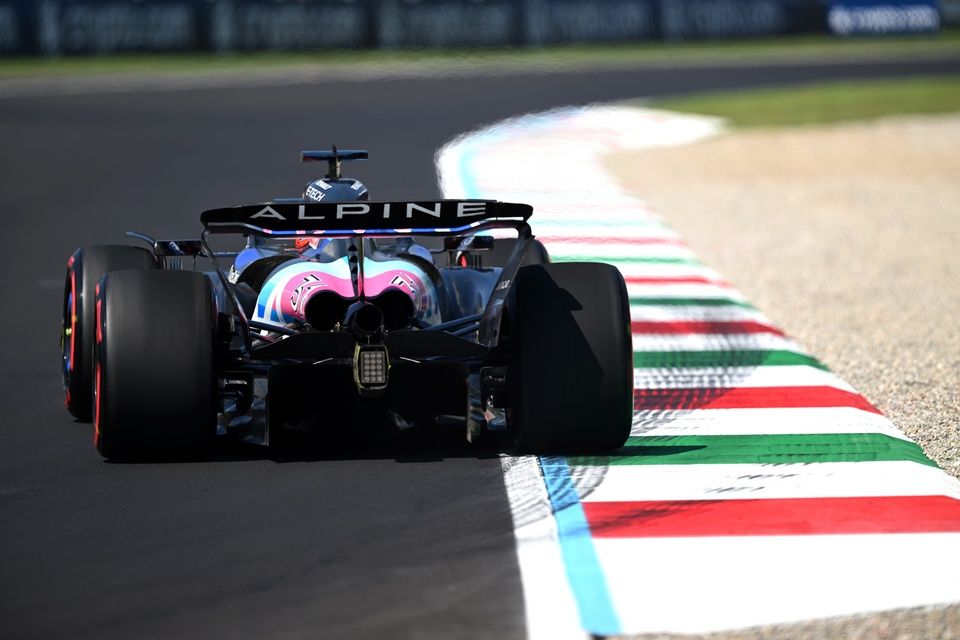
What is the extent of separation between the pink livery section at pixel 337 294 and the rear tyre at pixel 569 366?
56cm

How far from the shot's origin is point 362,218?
668 cm

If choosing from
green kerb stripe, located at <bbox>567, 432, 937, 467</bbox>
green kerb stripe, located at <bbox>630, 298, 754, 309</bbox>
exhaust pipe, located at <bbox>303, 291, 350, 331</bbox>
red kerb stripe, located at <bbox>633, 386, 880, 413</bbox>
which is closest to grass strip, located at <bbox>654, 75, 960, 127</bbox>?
green kerb stripe, located at <bbox>630, 298, 754, 309</bbox>

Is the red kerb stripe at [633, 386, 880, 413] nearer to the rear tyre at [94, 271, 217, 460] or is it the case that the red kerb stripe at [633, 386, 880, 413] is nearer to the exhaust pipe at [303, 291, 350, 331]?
the exhaust pipe at [303, 291, 350, 331]

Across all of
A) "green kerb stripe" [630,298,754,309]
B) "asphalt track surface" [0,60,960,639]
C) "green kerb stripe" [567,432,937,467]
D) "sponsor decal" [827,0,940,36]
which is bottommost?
"green kerb stripe" [630,298,754,309]

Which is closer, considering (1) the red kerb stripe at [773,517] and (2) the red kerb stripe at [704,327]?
(1) the red kerb stripe at [773,517]

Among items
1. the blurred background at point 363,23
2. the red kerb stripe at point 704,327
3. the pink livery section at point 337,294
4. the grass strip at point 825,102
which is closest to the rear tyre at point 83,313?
the pink livery section at point 337,294

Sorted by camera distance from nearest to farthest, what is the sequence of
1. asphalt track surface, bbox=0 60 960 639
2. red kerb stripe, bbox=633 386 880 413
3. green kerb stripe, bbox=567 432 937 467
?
asphalt track surface, bbox=0 60 960 639
green kerb stripe, bbox=567 432 937 467
red kerb stripe, bbox=633 386 880 413

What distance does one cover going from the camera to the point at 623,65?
36906mm

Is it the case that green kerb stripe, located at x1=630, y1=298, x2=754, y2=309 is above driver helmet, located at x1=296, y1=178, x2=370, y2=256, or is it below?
below

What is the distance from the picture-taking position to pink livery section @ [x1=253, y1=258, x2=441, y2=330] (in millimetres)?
7156

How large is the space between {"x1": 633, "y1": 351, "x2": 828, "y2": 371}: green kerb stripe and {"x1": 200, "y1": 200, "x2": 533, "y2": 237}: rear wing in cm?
260

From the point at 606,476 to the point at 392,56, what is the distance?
3149 cm

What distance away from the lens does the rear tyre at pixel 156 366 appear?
6574 millimetres

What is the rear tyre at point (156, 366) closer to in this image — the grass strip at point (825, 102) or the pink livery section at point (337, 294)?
the pink livery section at point (337, 294)
